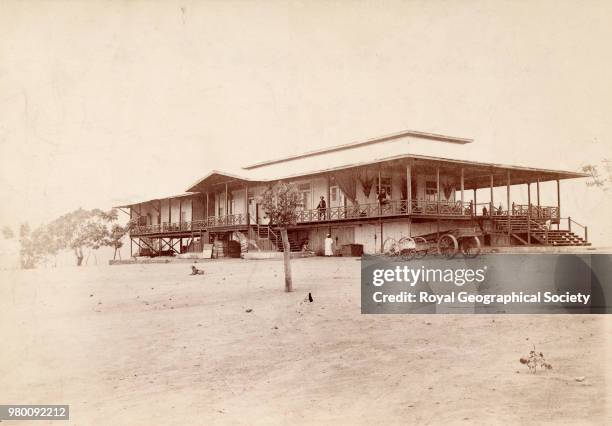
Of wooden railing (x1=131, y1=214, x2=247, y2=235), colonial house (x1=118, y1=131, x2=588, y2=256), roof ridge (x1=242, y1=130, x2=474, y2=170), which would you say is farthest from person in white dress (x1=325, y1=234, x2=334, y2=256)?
wooden railing (x1=131, y1=214, x2=247, y2=235)

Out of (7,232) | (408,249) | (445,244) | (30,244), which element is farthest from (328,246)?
(7,232)

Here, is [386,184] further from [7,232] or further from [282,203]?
[7,232]

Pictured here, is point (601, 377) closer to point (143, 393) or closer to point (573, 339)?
point (573, 339)

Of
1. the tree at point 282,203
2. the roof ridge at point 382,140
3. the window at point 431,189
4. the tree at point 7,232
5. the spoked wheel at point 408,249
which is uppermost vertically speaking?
the roof ridge at point 382,140

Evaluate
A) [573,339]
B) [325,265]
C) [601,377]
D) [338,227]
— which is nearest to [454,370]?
[601,377]

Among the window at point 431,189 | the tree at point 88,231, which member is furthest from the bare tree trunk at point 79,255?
the window at point 431,189

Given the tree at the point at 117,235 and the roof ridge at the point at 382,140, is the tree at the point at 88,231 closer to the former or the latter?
the tree at the point at 117,235
